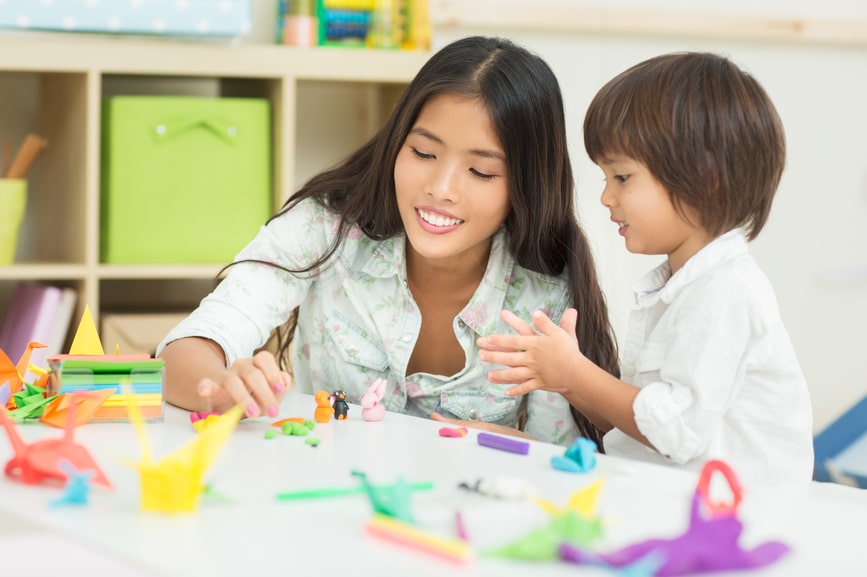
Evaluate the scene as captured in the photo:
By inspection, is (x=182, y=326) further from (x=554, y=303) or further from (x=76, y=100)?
(x=76, y=100)

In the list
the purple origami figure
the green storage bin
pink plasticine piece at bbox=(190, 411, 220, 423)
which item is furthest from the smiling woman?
the green storage bin

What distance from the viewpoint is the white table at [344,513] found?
0.61 m

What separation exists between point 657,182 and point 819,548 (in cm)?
54

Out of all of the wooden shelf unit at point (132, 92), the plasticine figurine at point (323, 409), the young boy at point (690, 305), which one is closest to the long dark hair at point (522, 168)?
the young boy at point (690, 305)

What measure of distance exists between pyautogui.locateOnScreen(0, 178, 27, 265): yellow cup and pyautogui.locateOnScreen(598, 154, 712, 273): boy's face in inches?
56.6

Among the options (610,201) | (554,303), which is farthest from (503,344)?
(554,303)

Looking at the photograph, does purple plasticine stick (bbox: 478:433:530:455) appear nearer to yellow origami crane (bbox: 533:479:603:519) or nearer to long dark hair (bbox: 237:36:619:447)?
yellow origami crane (bbox: 533:479:603:519)

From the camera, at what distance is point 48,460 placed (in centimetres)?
77

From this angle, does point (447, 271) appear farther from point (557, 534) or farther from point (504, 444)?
point (557, 534)

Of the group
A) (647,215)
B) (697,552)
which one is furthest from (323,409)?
(697,552)

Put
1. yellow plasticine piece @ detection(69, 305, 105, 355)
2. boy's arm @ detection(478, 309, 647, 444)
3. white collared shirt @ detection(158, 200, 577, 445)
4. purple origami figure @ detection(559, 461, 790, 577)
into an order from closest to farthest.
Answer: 1. purple origami figure @ detection(559, 461, 790, 577)
2. boy's arm @ detection(478, 309, 647, 444)
3. yellow plasticine piece @ detection(69, 305, 105, 355)
4. white collared shirt @ detection(158, 200, 577, 445)

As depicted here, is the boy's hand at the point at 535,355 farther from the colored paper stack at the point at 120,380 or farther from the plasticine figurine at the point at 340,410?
the colored paper stack at the point at 120,380

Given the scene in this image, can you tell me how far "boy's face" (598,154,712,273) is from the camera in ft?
3.76

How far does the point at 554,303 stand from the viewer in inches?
56.5
